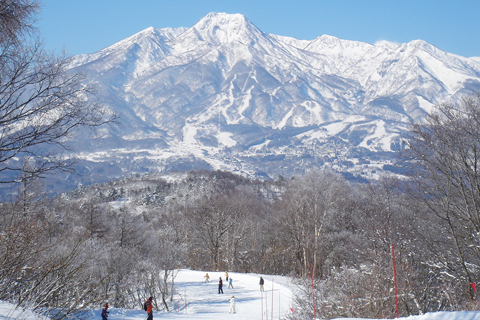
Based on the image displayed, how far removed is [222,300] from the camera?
92.6 ft

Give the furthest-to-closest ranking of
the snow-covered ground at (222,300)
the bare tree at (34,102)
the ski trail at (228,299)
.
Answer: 1. the ski trail at (228,299)
2. the snow-covered ground at (222,300)
3. the bare tree at (34,102)

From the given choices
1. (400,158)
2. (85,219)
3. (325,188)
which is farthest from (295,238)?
(400,158)

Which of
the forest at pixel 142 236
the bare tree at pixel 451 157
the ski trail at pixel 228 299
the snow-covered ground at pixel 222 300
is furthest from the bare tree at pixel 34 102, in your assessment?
the ski trail at pixel 228 299

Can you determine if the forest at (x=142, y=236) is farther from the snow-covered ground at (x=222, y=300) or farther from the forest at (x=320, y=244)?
the snow-covered ground at (x=222, y=300)

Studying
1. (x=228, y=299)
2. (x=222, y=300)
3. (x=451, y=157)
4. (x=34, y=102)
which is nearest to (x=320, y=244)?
(x=228, y=299)

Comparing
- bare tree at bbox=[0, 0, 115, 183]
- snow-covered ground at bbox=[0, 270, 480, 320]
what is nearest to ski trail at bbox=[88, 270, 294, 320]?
snow-covered ground at bbox=[0, 270, 480, 320]

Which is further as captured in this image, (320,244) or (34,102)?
(320,244)

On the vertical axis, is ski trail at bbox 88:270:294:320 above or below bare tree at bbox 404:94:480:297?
below

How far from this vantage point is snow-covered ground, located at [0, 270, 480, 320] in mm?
19778

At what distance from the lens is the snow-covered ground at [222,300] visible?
19.8 m

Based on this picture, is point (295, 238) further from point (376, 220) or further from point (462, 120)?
point (462, 120)

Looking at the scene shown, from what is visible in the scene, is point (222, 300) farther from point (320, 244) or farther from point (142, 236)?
point (142, 236)

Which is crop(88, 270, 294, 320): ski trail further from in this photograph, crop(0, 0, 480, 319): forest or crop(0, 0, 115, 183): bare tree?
crop(0, 0, 115, 183): bare tree

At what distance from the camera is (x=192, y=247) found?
5672 centimetres
